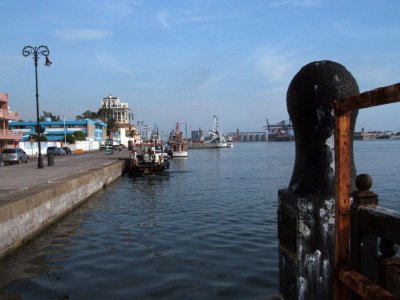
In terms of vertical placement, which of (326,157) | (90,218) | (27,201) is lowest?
(90,218)

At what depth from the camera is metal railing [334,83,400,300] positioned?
3193 millimetres

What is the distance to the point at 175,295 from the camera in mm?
8141

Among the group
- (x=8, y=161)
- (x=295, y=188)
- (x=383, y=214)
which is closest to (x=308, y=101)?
(x=295, y=188)

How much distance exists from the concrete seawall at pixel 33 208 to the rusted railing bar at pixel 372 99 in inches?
337

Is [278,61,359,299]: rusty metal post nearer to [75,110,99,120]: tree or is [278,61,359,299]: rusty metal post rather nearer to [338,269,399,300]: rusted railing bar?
[338,269,399,300]: rusted railing bar

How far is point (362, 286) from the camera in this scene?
3051 millimetres

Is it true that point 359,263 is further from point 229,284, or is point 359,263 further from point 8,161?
point 8,161

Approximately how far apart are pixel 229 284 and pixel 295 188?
4.97 meters

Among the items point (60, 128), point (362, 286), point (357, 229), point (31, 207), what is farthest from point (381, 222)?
point (60, 128)

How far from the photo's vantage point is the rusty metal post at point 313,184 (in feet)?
12.7

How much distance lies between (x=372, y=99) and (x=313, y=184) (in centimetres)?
131

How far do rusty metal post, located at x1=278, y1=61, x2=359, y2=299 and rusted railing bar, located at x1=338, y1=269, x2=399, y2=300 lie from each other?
0.54 metres

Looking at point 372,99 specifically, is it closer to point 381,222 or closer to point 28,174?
point 381,222

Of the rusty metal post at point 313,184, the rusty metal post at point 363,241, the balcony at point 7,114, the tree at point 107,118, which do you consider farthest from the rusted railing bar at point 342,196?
the tree at point 107,118
